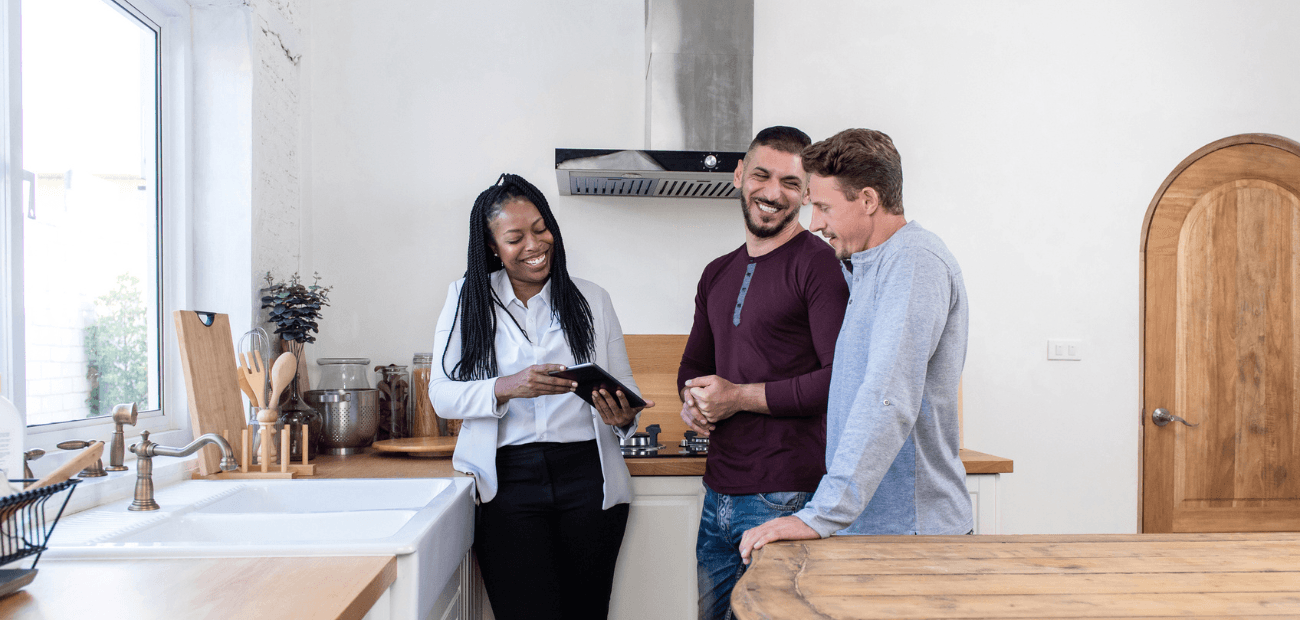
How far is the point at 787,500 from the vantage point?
1578mm

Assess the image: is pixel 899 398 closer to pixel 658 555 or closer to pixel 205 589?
pixel 205 589

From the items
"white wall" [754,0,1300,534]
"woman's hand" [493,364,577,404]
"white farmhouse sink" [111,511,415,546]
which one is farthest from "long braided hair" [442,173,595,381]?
"white wall" [754,0,1300,534]

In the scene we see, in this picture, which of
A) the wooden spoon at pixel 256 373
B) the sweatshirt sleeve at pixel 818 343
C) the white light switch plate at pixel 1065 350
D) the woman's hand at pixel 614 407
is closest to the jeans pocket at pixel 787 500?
the sweatshirt sleeve at pixel 818 343

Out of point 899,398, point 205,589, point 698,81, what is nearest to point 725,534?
point 899,398

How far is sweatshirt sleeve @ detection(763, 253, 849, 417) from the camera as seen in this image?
5.06 ft

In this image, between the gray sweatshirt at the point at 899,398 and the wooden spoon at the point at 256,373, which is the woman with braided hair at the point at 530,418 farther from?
the gray sweatshirt at the point at 899,398

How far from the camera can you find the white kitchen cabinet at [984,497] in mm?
2232

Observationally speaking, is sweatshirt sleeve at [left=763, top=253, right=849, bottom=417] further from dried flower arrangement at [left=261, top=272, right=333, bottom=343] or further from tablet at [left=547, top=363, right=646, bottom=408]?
dried flower arrangement at [left=261, top=272, right=333, bottom=343]

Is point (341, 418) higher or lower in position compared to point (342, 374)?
lower

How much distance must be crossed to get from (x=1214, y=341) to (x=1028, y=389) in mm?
739

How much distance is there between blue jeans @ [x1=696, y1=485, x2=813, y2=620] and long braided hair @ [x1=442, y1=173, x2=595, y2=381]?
1.53ft

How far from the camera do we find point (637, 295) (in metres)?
2.75

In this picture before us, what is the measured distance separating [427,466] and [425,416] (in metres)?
0.52

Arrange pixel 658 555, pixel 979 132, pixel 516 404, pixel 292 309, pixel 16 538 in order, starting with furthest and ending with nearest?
pixel 979 132
pixel 292 309
pixel 658 555
pixel 516 404
pixel 16 538
